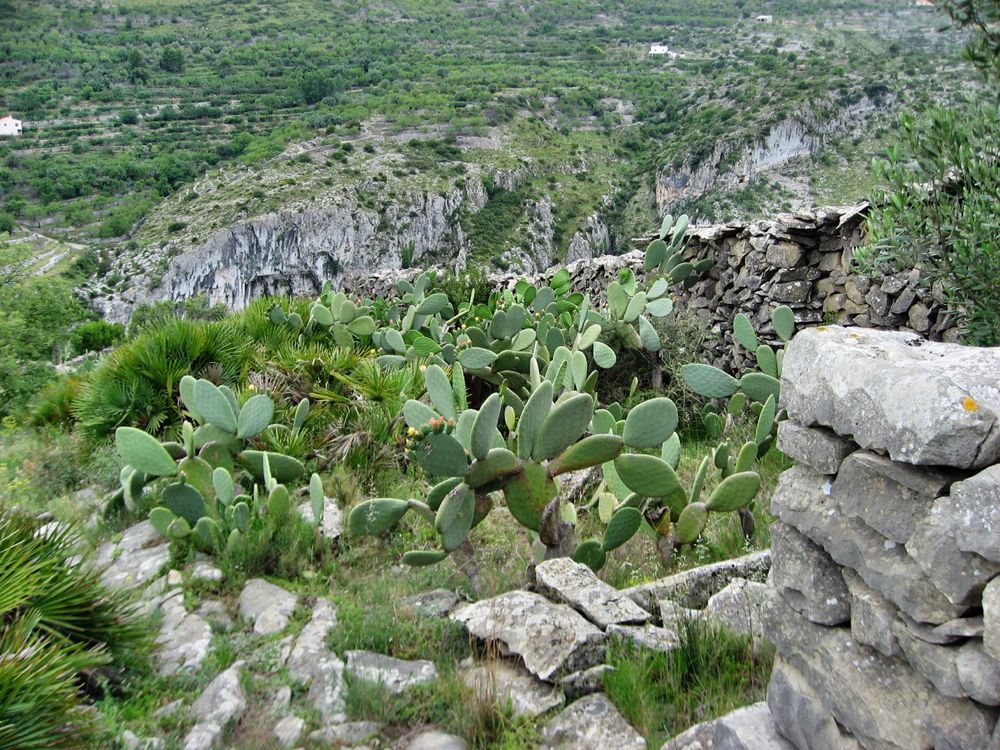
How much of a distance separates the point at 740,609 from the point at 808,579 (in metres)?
0.84

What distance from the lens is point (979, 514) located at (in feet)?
4.90

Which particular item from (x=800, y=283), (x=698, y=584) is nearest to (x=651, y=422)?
(x=698, y=584)

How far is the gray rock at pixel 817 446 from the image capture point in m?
1.98

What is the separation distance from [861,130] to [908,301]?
35.0 metres

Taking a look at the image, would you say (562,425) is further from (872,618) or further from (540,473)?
(872,618)

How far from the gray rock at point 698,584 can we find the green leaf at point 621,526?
1.13 feet

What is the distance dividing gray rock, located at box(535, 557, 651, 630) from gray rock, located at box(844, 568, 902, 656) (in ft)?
3.75

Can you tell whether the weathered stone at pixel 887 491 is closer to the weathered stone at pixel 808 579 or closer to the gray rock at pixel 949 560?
the gray rock at pixel 949 560

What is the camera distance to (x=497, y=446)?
3.72 meters

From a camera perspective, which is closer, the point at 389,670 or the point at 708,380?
the point at 389,670

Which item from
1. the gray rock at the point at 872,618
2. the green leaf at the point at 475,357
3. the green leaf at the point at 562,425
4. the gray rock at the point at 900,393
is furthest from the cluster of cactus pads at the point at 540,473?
the green leaf at the point at 475,357

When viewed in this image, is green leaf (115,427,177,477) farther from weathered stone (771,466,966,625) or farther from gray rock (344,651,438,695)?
weathered stone (771,466,966,625)

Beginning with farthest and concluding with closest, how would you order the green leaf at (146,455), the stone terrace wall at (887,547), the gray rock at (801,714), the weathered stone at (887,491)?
1. the green leaf at (146,455)
2. the gray rock at (801,714)
3. the weathered stone at (887,491)
4. the stone terrace wall at (887,547)

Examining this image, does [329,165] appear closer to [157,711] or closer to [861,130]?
[861,130]
